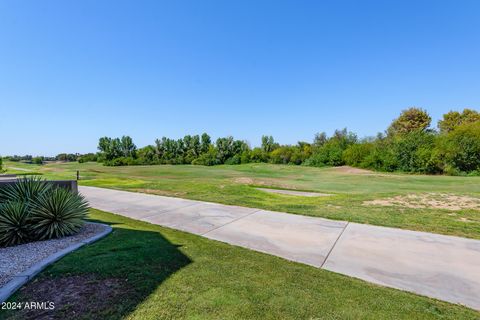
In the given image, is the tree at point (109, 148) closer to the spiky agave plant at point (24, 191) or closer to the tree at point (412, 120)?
the spiky agave plant at point (24, 191)

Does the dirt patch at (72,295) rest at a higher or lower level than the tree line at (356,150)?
lower

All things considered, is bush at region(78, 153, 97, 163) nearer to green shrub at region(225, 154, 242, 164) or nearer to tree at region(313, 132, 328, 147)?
green shrub at region(225, 154, 242, 164)

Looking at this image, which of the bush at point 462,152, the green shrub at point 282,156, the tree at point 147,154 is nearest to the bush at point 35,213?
the bush at point 462,152

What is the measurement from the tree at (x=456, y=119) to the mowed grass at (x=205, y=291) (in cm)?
5340

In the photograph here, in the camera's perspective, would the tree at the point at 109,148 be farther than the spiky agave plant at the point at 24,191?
Yes

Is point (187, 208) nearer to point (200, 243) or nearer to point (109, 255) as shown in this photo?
point (200, 243)

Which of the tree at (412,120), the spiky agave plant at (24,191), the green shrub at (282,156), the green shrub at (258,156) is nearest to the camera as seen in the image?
Result: the spiky agave plant at (24,191)

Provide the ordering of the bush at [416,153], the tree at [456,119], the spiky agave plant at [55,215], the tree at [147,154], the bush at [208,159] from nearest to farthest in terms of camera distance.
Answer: the spiky agave plant at [55,215] < the bush at [416,153] < the tree at [456,119] < the bush at [208,159] < the tree at [147,154]

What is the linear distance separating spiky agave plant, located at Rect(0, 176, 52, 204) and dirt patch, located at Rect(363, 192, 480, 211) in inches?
412

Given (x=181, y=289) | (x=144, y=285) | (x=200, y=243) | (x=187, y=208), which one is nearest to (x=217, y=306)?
(x=181, y=289)

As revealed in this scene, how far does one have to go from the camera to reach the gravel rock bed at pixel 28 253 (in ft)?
10.5

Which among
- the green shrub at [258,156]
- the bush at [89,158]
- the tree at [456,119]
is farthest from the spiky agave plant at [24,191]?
the bush at [89,158]

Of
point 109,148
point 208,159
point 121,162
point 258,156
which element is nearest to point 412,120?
point 258,156

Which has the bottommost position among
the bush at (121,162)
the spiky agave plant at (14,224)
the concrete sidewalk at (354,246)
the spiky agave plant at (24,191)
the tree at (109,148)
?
the concrete sidewalk at (354,246)
